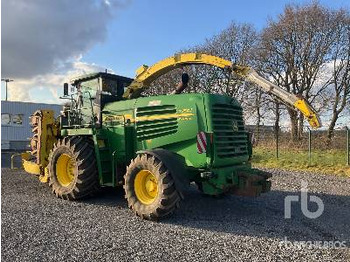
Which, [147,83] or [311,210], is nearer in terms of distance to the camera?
[311,210]

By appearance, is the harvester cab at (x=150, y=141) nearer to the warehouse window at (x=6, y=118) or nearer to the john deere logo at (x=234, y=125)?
the john deere logo at (x=234, y=125)

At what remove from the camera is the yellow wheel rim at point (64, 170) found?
31.7 ft

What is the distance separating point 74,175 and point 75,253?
3806mm

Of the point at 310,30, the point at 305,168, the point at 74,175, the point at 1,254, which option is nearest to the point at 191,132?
→ the point at 74,175

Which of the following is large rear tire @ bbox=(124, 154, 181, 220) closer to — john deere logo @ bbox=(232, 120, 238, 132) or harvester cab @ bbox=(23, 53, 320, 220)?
harvester cab @ bbox=(23, 53, 320, 220)

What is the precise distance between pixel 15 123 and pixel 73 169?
30.1 metres

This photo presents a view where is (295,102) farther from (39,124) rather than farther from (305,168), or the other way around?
(305,168)

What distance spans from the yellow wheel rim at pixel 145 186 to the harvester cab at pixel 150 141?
19 mm

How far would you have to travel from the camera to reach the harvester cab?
763cm

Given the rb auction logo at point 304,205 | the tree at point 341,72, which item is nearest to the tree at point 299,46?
the tree at point 341,72

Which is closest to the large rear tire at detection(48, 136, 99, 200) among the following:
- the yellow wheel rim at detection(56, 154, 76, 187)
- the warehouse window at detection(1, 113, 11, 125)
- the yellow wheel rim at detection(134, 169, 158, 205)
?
the yellow wheel rim at detection(56, 154, 76, 187)

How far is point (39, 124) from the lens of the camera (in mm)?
10812

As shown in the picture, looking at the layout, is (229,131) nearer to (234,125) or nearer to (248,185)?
(234,125)

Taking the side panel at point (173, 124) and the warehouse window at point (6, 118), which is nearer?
the side panel at point (173, 124)
